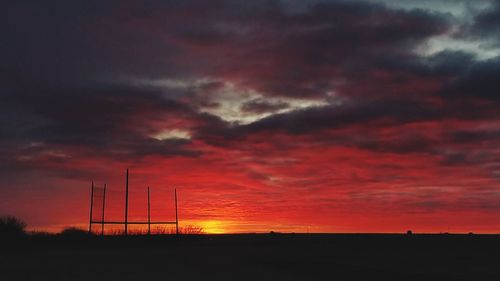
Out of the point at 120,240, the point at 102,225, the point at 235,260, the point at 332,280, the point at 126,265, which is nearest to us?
the point at 332,280

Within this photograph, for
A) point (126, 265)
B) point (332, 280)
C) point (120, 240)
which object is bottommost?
point (332, 280)

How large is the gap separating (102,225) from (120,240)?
7250 mm

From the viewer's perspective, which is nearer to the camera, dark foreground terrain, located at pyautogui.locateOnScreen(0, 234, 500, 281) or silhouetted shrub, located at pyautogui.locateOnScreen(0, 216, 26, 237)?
dark foreground terrain, located at pyautogui.locateOnScreen(0, 234, 500, 281)

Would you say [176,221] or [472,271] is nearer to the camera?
[472,271]

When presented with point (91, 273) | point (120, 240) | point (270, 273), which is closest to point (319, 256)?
point (270, 273)

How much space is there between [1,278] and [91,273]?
2.98 meters

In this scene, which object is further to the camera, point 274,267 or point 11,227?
point 11,227

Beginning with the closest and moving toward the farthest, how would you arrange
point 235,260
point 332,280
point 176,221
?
1. point 332,280
2. point 235,260
3. point 176,221

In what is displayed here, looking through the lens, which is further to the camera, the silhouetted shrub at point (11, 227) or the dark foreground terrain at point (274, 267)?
the silhouetted shrub at point (11, 227)

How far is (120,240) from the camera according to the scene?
4769 cm

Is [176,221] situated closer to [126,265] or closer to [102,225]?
[102,225]

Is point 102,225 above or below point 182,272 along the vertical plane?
above

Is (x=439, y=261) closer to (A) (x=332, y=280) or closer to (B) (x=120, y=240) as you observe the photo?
(A) (x=332, y=280)

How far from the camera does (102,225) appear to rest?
2136 inches
